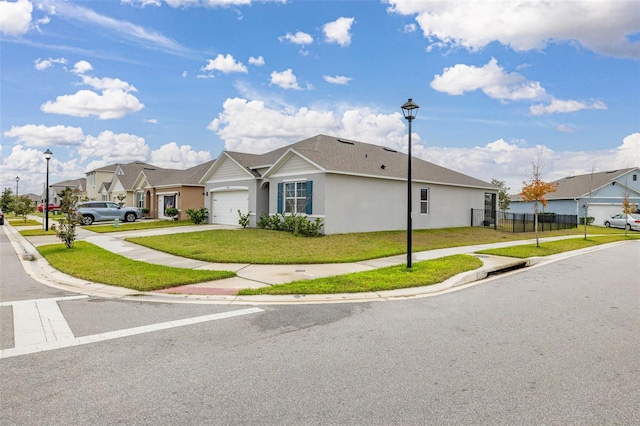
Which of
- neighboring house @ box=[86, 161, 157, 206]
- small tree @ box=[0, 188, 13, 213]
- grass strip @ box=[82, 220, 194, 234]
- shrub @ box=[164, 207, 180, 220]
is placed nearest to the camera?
grass strip @ box=[82, 220, 194, 234]

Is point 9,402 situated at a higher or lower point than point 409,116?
lower

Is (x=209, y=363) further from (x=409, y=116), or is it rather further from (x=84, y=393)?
(x=409, y=116)

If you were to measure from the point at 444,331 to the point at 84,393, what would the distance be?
450cm

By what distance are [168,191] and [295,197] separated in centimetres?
1820

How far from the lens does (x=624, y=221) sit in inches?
1312

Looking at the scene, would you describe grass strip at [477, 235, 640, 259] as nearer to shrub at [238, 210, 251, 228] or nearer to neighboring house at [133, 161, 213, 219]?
shrub at [238, 210, 251, 228]

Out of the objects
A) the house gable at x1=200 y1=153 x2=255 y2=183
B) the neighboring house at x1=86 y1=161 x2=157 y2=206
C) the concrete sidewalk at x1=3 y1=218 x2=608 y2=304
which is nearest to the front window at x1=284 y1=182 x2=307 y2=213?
the house gable at x1=200 y1=153 x2=255 y2=183

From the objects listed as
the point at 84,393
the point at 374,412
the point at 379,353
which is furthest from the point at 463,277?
the point at 84,393

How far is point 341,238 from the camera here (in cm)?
1722

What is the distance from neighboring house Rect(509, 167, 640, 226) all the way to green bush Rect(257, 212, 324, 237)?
102 ft

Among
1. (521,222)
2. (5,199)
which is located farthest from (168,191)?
(5,199)

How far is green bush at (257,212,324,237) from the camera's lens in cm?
1800

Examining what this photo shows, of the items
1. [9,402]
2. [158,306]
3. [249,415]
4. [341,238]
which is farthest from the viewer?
[341,238]

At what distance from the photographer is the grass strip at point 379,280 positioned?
26.3 ft
